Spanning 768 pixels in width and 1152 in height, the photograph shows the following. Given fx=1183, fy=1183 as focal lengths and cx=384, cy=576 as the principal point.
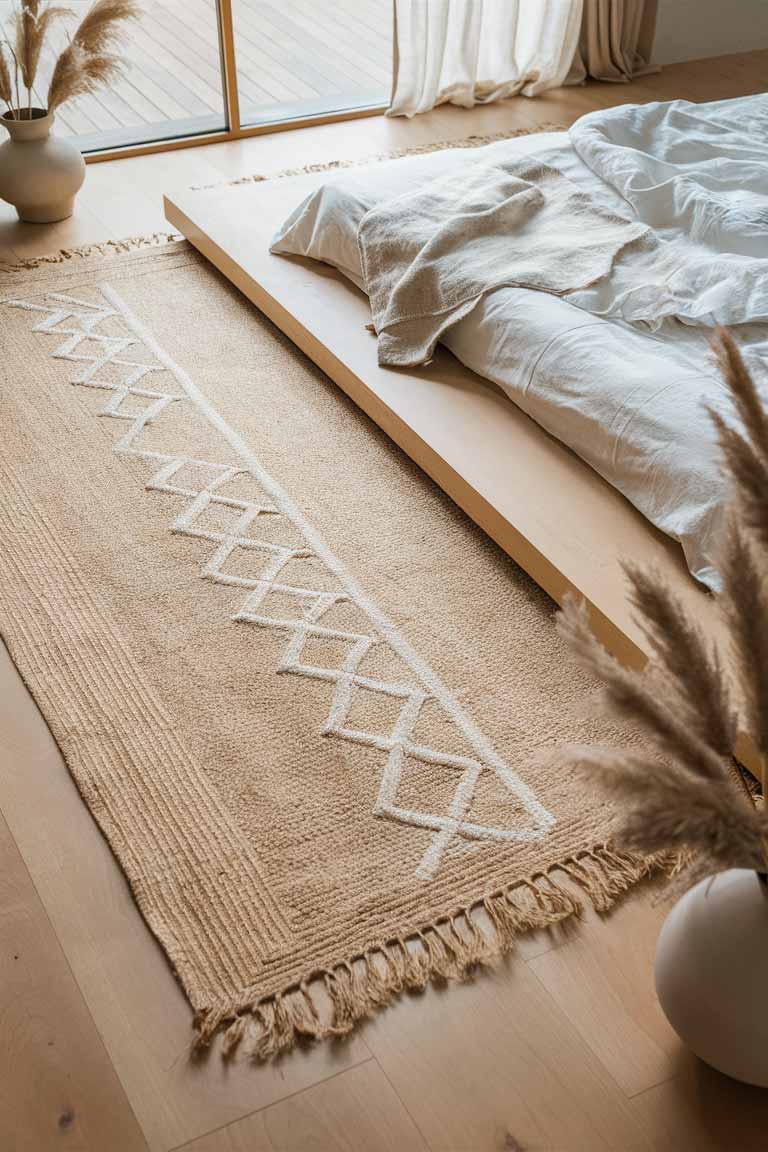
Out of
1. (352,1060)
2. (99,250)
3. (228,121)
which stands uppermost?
(228,121)

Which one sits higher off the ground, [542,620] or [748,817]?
[748,817]

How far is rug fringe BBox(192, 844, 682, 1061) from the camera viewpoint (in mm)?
1474

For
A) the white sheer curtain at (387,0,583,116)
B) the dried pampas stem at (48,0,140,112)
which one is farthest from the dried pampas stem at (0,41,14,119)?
the white sheer curtain at (387,0,583,116)

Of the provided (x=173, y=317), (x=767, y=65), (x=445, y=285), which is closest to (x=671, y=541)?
(x=445, y=285)

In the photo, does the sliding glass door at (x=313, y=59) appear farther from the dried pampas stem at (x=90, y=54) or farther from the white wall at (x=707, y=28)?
the white wall at (x=707, y=28)

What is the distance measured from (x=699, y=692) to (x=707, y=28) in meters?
4.59

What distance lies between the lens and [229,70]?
4078mm

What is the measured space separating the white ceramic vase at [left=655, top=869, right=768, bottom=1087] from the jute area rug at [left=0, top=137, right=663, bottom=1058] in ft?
0.78

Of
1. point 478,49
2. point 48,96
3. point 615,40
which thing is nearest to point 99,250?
point 48,96

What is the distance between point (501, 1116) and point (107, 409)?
1795 millimetres

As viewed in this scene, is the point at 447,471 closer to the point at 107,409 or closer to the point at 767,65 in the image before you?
the point at 107,409

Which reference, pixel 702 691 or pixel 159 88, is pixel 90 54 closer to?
pixel 159 88

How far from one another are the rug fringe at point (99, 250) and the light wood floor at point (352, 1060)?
2.00 metres

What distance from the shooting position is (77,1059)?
144cm
